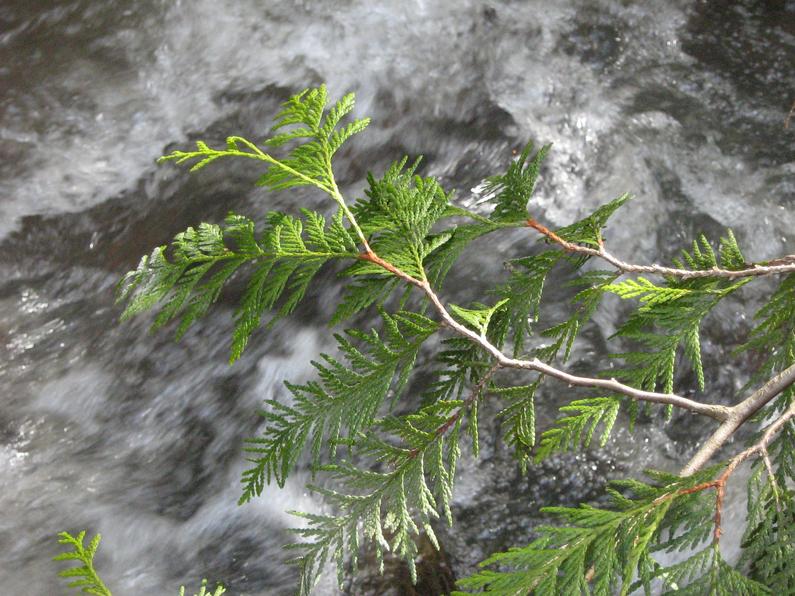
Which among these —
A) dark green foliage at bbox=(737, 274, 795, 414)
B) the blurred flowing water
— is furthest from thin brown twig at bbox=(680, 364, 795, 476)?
the blurred flowing water

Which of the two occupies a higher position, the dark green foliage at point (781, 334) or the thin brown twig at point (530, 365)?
the thin brown twig at point (530, 365)

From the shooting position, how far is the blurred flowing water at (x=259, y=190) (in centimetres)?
273

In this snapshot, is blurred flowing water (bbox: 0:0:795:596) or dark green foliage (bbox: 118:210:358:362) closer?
dark green foliage (bbox: 118:210:358:362)

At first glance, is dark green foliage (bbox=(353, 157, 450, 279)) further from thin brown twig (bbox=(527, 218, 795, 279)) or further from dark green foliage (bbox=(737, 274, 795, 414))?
dark green foliage (bbox=(737, 274, 795, 414))

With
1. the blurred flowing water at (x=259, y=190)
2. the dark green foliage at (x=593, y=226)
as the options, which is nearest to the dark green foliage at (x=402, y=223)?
the dark green foliage at (x=593, y=226)

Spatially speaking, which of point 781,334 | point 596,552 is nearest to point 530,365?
point 596,552

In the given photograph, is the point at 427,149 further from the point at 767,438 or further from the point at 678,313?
the point at 767,438

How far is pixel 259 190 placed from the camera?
3.53 meters

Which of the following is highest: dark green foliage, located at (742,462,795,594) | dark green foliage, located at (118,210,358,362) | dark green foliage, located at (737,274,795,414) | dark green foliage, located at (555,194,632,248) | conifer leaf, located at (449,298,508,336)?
dark green foliage, located at (118,210,358,362)

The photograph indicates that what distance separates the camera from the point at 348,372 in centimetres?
121

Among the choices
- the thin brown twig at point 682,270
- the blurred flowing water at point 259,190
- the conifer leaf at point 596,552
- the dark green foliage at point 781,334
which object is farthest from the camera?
the blurred flowing water at point 259,190

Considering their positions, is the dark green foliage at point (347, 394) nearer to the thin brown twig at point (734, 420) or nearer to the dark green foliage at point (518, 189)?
the dark green foliage at point (518, 189)

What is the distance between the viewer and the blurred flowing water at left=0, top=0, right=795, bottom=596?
8.97 ft

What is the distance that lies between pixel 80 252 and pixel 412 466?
2.69 meters
